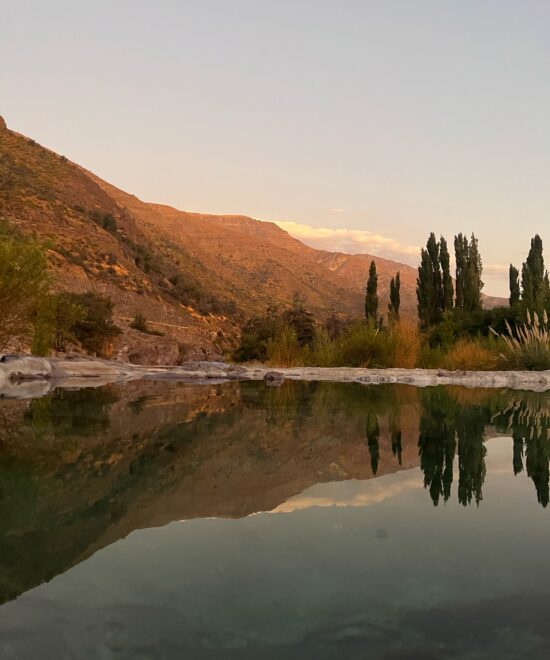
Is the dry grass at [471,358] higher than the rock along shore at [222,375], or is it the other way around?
the dry grass at [471,358]

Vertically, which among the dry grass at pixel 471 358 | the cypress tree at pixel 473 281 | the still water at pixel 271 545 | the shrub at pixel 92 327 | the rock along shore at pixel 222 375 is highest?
the cypress tree at pixel 473 281

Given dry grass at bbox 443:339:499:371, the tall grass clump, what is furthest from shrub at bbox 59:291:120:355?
the tall grass clump

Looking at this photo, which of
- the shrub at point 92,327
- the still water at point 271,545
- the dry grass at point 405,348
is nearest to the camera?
the still water at point 271,545

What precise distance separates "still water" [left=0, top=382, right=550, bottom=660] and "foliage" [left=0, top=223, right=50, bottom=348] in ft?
26.4

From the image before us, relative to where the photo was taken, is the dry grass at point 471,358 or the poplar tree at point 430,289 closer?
the dry grass at point 471,358

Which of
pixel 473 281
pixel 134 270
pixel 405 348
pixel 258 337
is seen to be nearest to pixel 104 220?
pixel 134 270

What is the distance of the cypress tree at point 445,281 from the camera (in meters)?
33.0

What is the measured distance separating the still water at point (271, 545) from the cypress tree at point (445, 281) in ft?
88.1

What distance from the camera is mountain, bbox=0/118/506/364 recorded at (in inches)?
1342

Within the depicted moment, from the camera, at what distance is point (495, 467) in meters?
5.23

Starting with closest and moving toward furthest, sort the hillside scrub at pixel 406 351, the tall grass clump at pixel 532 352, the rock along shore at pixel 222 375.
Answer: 1. the rock along shore at pixel 222 375
2. the tall grass clump at pixel 532 352
3. the hillside scrub at pixel 406 351

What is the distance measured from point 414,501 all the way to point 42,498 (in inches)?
86.4

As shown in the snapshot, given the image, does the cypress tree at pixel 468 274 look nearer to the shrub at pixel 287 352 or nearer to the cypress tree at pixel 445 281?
the cypress tree at pixel 445 281

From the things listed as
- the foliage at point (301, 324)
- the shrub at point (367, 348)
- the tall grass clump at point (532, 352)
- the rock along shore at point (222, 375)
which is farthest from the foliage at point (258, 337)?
the tall grass clump at point (532, 352)
